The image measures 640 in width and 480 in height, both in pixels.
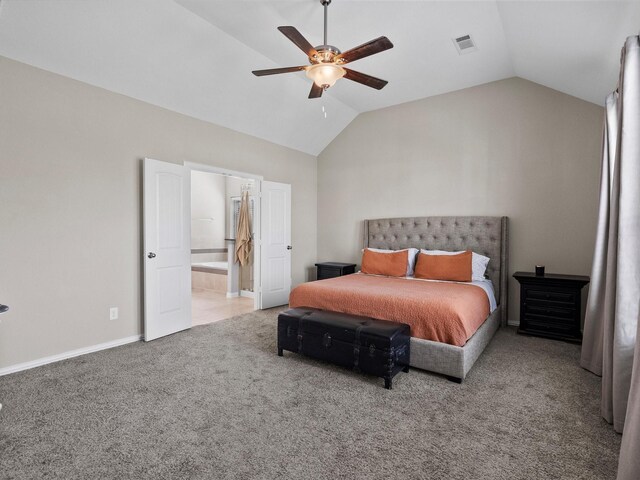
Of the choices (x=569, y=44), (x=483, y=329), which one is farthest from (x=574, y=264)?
(x=569, y=44)

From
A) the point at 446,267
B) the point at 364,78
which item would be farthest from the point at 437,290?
the point at 364,78

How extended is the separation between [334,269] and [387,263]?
43.4 inches

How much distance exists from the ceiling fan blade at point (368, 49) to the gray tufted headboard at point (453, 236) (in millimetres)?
→ 2906

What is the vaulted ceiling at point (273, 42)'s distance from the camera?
2678 mm

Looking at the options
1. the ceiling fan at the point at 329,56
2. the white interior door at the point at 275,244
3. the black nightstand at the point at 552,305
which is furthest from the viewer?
the white interior door at the point at 275,244

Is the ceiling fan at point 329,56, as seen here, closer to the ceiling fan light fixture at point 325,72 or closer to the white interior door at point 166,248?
the ceiling fan light fixture at point 325,72

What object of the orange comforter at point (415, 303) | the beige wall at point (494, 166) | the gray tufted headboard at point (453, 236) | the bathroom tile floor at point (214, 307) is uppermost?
the beige wall at point (494, 166)

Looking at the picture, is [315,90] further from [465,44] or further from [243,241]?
[243,241]

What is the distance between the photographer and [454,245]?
15.3 ft

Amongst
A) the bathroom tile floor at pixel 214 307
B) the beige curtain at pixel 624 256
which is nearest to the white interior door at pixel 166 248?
the bathroom tile floor at pixel 214 307

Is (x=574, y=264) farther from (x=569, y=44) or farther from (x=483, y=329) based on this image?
(x=569, y=44)

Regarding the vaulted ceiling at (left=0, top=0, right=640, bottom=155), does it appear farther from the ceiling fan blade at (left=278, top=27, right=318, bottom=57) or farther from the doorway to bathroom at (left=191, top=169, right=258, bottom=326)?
the doorway to bathroom at (left=191, top=169, right=258, bottom=326)

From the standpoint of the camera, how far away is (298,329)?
3029 millimetres

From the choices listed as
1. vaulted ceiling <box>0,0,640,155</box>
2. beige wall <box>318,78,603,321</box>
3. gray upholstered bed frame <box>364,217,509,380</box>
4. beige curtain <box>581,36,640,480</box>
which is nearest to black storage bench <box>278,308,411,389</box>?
gray upholstered bed frame <box>364,217,509,380</box>
